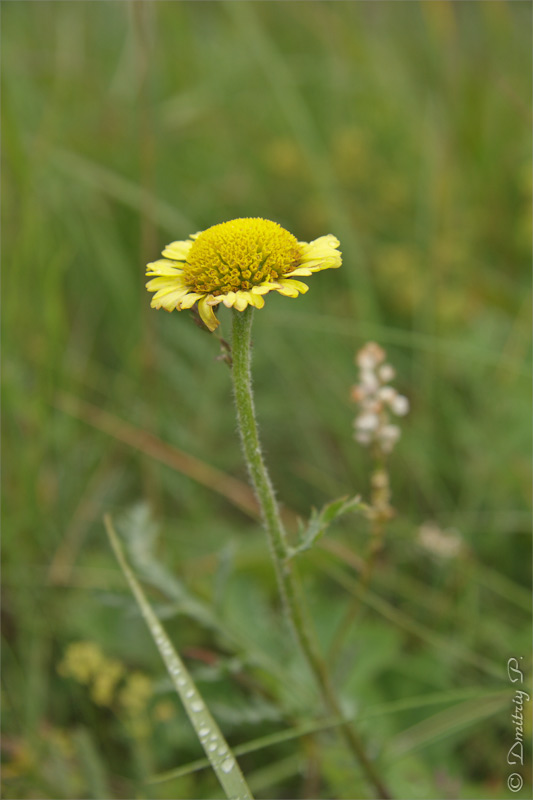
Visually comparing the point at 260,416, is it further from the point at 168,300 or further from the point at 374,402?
the point at 168,300

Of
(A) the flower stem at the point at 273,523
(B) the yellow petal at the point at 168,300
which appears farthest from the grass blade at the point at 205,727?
(B) the yellow petal at the point at 168,300

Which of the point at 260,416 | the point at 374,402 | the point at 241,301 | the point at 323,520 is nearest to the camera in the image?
the point at 241,301

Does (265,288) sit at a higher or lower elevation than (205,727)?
higher

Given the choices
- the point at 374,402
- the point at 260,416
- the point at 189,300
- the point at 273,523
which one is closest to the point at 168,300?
the point at 189,300

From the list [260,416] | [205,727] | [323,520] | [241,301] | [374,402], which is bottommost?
[205,727]

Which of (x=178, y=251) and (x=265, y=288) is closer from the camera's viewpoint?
(x=265, y=288)

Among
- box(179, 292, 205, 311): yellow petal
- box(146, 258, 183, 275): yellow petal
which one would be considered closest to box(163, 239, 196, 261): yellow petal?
box(146, 258, 183, 275): yellow petal

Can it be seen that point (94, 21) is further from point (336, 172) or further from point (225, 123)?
point (336, 172)

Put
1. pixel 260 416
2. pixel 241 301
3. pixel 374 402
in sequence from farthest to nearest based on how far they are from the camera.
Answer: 1. pixel 260 416
2. pixel 374 402
3. pixel 241 301
